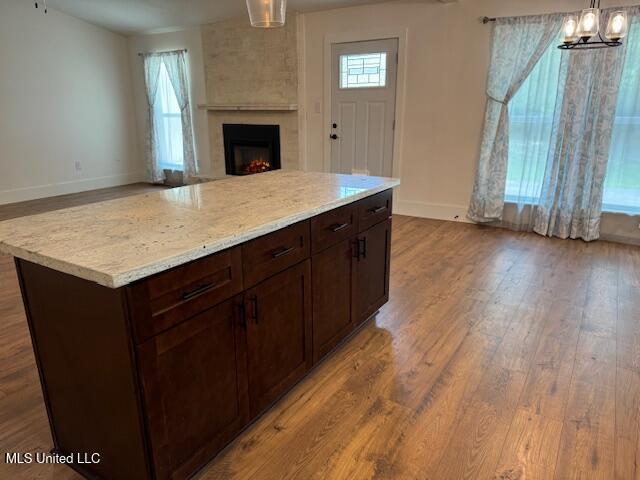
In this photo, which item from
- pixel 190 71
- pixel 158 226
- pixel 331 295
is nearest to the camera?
pixel 158 226

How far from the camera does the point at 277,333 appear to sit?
1845 mm

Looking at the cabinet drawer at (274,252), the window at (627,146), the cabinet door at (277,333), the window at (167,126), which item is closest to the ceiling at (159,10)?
the window at (167,126)

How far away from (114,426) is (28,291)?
538mm

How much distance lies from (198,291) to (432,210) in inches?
174

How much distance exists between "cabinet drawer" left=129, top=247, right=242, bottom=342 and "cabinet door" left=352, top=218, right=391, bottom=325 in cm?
99

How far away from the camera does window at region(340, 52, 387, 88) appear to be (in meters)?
5.38

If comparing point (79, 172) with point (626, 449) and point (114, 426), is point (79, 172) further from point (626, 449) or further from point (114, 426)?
point (626, 449)

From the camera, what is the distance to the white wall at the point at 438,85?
4777 millimetres

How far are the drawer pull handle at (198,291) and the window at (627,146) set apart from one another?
14.0ft

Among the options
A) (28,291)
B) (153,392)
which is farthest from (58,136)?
(153,392)

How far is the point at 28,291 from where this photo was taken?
1.50m

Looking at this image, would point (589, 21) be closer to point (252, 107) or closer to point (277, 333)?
point (277, 333)

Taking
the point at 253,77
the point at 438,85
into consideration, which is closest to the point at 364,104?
the point at 438,85

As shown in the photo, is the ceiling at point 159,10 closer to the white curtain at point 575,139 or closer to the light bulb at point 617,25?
the white curtain at point 575,139
